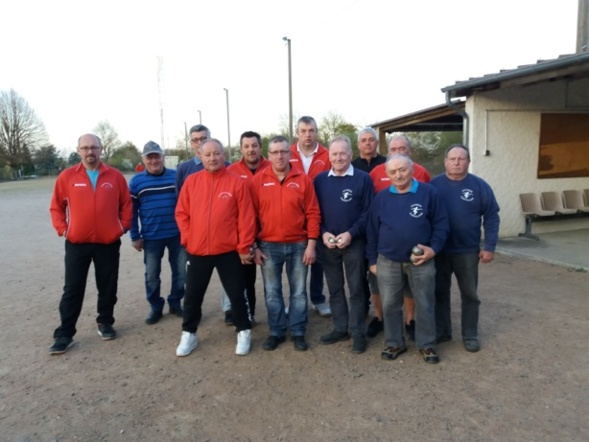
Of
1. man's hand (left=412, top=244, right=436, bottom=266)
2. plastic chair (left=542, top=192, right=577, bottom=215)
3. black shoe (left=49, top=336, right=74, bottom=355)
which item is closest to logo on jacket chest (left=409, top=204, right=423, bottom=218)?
man's hand (left=412, top=244, right=436, bottom=266)

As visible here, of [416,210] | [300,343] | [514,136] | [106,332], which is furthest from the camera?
[514,136]

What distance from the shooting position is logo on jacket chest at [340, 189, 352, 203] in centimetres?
379

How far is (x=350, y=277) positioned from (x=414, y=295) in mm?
552

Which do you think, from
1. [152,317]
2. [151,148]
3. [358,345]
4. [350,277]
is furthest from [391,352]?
[151,148]

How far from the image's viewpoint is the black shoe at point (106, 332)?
435 cm

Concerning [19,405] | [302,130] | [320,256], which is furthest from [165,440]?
[302,130]

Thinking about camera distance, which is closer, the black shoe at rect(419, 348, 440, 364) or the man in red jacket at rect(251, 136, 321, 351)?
the black shoe at rect(419, 348, 440, 364)

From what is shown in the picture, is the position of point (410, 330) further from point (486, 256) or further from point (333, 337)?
point (486, 256)

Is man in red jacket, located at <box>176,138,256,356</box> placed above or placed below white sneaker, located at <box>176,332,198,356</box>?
above

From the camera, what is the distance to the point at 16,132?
54.5 metres

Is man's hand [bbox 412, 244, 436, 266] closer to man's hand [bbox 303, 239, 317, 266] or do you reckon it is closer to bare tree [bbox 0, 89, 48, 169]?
man's hand [bbox 303, 239, 317, 266]

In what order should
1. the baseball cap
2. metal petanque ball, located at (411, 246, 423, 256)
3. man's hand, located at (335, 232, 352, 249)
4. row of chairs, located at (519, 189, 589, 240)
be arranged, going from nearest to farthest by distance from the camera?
metal petanque ball, located at (411, 246, 423, 256) < man's hand, located at (335, 232, 352, 249) < the baseball cap < row of chairs, located at (519, 189, 589, 240)

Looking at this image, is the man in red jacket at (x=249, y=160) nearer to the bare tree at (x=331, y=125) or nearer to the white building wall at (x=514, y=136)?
the white building wall at (x=514, y=136)

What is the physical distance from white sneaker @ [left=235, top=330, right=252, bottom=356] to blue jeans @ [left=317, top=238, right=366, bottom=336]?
0.80 m
